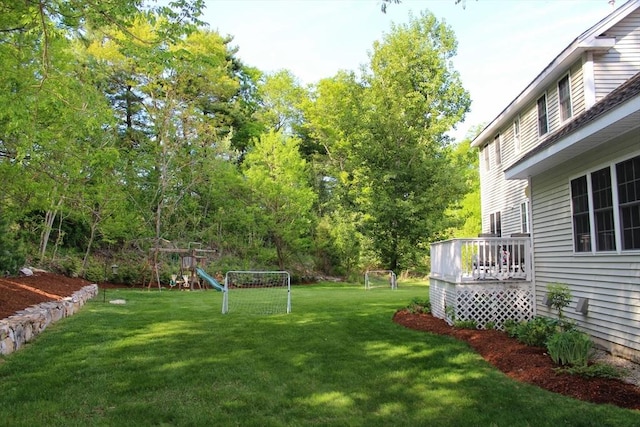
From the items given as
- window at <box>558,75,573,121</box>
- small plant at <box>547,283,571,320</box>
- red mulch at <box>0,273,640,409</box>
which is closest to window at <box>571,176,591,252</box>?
small plant at <box>547,283,571,320</box>

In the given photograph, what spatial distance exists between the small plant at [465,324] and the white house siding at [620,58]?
201 inches

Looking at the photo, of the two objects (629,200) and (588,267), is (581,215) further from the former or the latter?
(629,200)

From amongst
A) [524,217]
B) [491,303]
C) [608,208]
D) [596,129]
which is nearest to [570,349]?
[608,208]

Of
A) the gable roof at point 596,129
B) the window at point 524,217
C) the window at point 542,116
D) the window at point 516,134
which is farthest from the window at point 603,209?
the window at point 516,134

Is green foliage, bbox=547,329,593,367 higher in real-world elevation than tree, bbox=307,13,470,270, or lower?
lower

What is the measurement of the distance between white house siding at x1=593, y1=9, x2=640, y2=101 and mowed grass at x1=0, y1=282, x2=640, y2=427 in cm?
603

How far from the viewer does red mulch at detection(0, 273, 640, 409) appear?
4.73 metres

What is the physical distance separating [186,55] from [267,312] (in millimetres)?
6333

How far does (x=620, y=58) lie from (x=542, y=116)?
2372 mm

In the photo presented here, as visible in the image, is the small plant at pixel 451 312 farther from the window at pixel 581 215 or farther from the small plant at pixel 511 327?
the window at pixel 581 215

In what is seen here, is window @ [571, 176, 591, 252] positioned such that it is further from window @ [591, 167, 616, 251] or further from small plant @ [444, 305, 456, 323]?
small plant @ [444, 305, 456, 323]

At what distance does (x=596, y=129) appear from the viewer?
19.8 feet

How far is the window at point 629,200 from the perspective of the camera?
6121 mm

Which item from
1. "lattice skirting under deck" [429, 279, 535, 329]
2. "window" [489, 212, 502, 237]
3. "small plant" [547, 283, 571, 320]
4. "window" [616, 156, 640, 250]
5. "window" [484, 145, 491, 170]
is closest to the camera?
"window" [616, 156, 640, 250]
